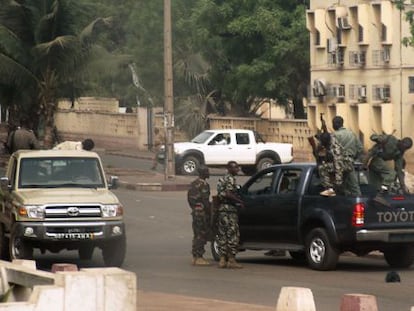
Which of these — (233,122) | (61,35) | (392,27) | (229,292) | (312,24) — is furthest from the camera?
(233,122)

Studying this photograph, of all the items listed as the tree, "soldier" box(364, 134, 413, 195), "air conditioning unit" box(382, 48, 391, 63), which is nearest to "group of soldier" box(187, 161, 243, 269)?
"soldier" box(364, 134, 413, 195)

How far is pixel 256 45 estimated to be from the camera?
60.9m

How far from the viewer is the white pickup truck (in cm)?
4606

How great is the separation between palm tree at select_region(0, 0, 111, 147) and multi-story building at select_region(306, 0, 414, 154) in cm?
1185

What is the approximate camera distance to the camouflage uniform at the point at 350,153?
19.4 m

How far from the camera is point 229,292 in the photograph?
16.9m

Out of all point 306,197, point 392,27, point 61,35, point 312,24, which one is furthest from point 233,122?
point 306,197

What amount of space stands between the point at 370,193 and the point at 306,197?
3.25 ft

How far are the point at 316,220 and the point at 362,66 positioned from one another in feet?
110

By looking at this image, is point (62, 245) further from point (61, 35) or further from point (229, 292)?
point (61, 35)

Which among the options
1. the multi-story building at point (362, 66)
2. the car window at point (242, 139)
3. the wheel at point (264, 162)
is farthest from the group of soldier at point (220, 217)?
the multi-story building at point (362, 66)

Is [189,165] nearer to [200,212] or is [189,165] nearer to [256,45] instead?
[256,45]

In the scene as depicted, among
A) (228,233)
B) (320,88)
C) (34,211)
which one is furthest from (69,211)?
(320,88)

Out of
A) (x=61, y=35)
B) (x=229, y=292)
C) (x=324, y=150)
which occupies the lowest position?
(x=229, y=292)
